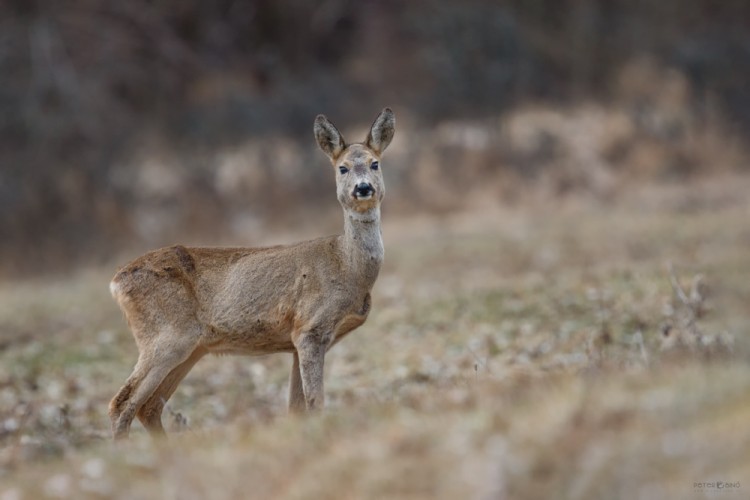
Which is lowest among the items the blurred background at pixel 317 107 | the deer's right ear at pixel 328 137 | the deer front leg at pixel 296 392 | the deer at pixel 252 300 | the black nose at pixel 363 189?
the deer front leg at pixel 296 392

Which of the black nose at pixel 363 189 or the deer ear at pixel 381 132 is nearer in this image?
the black nose at pixel 363 189

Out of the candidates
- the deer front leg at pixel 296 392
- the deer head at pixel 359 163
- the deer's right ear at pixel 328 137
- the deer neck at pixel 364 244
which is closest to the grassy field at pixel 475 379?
the deer front leg at pixel 296 392

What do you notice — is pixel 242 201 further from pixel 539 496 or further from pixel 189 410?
pixel 539 496

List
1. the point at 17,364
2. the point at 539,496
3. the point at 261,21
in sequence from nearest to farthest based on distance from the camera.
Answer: the point at 539,496 → the point at 17,364 → the point at 261,21

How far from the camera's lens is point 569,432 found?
227 inches

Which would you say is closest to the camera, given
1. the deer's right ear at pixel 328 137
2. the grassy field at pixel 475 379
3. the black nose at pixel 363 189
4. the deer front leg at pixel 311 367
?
the grassy field at pixel 475 379

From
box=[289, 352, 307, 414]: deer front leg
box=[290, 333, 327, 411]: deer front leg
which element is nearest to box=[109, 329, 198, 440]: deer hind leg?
box=[289, 352, 307, 414]: deer front leg

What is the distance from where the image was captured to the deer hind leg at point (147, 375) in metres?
8.85

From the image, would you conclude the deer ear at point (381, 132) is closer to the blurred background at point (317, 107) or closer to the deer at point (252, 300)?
the deer at point (252, 300)

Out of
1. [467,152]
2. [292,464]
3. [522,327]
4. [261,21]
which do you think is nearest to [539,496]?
[292,464]

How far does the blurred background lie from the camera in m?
28.1

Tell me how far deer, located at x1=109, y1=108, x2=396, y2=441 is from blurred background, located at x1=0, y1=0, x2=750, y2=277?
1791cm

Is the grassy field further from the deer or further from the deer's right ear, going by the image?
the deer's right ear

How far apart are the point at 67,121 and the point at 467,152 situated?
10686mm
